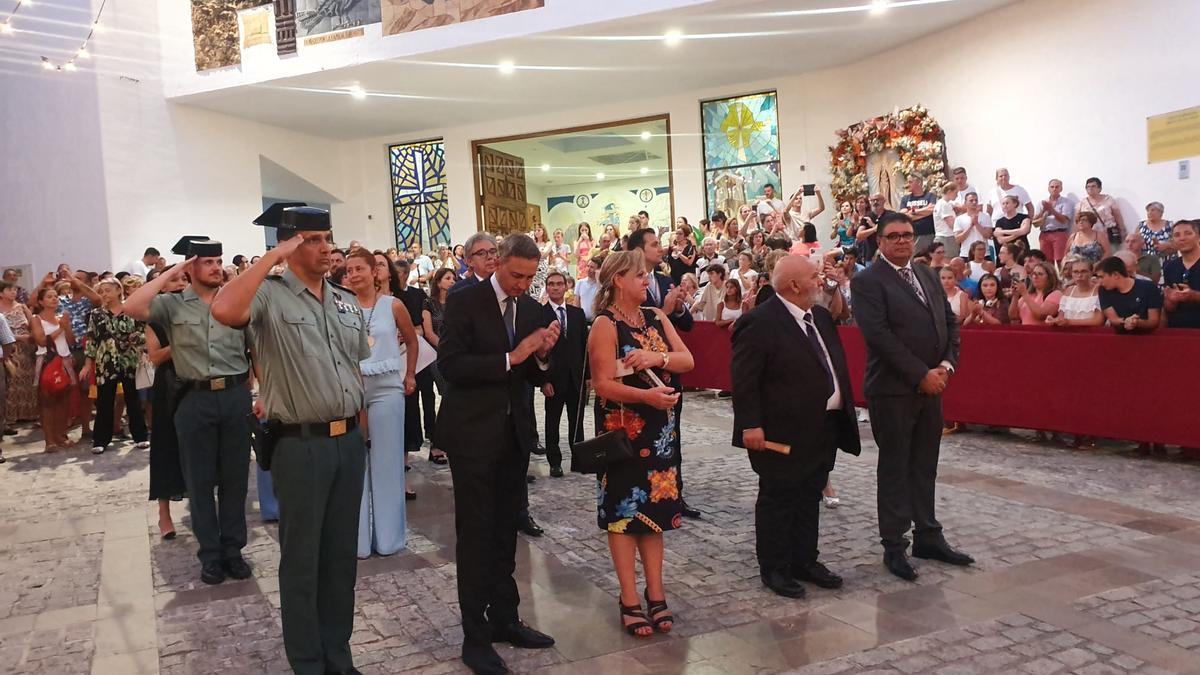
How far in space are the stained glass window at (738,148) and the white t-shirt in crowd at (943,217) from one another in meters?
5.69

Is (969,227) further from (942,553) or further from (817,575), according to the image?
(817,575)

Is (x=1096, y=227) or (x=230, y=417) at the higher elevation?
(x=1096, y=227)

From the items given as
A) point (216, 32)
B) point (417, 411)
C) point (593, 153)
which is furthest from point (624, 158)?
point (417, 411)

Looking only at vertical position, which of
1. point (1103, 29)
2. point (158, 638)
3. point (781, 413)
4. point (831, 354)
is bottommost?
point (158, 638)

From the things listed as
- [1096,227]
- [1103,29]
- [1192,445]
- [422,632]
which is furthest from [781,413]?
[1103,29]

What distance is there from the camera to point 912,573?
4.66 m

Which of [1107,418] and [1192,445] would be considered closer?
[1192,445]

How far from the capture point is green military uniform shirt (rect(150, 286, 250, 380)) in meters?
5.13

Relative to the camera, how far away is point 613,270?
4047mm

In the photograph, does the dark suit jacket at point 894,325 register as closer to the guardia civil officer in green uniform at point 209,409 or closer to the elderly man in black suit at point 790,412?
the elderly man in black suit at point 790,412

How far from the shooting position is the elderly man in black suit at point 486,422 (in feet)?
12.3

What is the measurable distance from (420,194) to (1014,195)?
1533cm

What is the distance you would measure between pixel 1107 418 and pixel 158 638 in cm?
728

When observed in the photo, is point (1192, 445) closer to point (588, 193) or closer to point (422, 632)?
point (422, 632)
